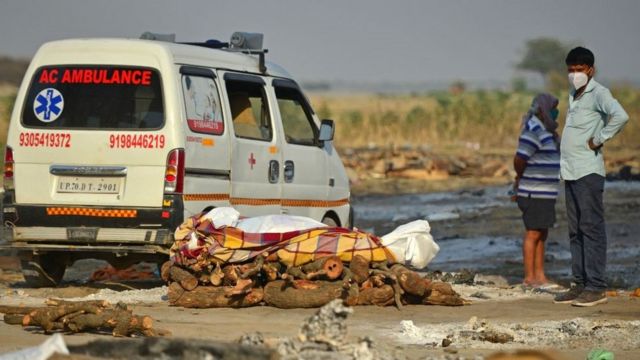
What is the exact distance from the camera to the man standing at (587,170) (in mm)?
11734

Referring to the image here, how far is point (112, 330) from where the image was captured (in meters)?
9.54

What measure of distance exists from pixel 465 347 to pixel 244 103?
17.1 feet

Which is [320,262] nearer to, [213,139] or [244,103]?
[213,139]

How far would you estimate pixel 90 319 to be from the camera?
31.1 ft

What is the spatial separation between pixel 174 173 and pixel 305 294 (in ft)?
5.94

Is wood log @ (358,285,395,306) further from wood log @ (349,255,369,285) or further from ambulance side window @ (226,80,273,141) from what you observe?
ambulance side window @ (226,80,273,141)

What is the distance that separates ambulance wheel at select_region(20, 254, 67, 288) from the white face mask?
5.31 m

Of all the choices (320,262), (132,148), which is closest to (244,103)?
(132,148)

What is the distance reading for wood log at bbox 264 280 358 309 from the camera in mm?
11266

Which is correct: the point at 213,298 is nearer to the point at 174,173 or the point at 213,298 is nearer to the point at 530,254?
the point at 174,173

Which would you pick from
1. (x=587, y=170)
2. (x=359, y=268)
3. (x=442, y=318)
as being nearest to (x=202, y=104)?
(x=359, y=268)

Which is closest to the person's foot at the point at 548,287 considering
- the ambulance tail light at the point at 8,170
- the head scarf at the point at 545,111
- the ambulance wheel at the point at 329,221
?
the head scarf at the point at 545,111

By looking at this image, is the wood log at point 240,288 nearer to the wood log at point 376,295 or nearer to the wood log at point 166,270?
the wood log at point 166,270

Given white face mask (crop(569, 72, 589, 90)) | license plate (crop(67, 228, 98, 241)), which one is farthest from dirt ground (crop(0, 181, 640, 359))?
white face mask (crop(569, 72, 589, 90))
